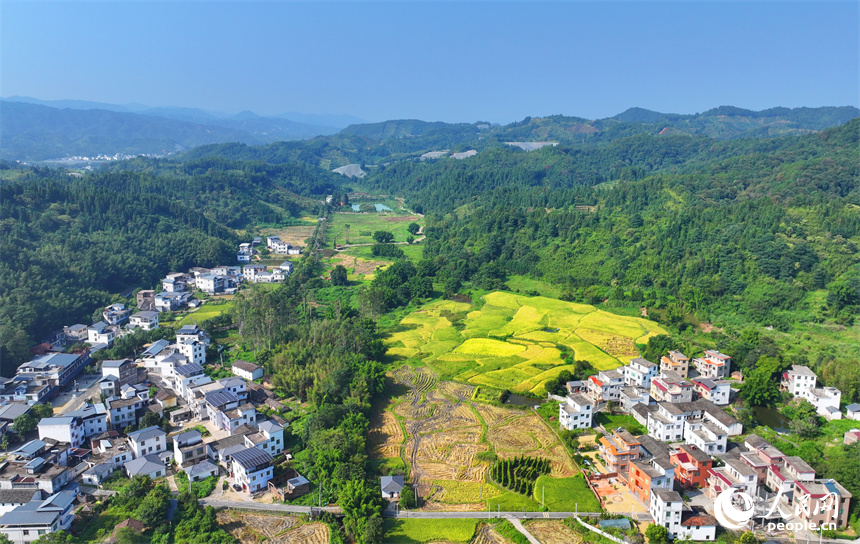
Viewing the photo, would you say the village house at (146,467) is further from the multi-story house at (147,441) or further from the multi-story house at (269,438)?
the multi-story house at (269,438)

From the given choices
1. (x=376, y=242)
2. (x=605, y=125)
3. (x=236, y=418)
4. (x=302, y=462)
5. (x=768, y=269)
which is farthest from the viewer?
(x=605, y=125)

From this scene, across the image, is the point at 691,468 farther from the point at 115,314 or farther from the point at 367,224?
the point at 367,224

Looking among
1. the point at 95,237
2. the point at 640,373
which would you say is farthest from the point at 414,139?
the point at 640,373

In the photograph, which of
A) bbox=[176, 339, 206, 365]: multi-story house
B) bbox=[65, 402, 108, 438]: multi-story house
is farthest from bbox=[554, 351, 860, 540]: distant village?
bbox=[65, 402, 108, 438]: multi-story house

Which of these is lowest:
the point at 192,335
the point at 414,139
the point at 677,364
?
the point at 192,335

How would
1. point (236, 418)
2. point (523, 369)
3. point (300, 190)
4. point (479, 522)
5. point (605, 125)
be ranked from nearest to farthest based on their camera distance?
point (479, 522)
point (236, 418)
point (523, 369)
point (300, 190)
point (605, 125)

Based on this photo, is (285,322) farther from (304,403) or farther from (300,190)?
(300,190)

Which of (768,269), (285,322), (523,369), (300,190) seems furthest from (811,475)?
(300,190)
